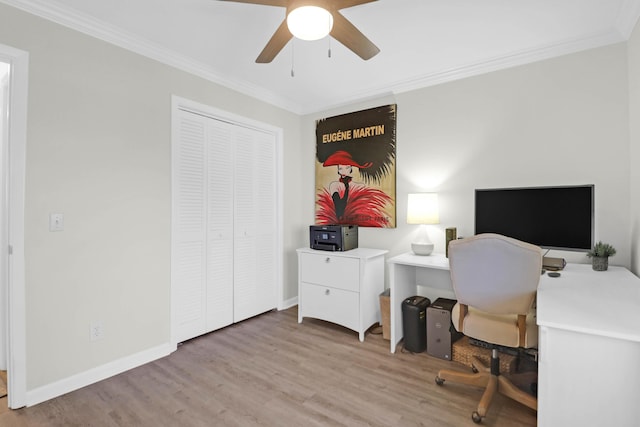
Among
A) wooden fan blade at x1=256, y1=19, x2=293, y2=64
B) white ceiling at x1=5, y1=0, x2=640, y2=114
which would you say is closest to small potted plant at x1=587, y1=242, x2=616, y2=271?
white ceiling at x1=5, y1=0, x2=640, y2=114

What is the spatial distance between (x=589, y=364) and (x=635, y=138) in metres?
1.67

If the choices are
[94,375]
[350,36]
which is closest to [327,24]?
[350,36]

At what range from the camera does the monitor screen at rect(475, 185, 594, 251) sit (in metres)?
2.09

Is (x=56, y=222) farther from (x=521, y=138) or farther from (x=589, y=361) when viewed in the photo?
(x=521, y=138)

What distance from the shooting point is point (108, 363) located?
2.19m

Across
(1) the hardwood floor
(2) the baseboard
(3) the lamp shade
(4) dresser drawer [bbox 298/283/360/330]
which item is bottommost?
(1) the hardwood floor

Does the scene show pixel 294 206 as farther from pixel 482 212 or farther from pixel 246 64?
pixel 482 212

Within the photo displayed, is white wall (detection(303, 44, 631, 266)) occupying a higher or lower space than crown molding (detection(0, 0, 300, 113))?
lower

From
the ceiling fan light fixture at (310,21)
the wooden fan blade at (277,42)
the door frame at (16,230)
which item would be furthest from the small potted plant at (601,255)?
the door frame at (16,230)

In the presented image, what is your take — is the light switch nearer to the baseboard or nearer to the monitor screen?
the baseboard

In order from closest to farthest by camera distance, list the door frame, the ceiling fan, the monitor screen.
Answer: the ceiling fan → the door frame → the monitor screen

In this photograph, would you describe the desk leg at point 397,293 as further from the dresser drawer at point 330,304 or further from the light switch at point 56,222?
the light switch at point 56,222

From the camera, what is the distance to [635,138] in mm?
2020

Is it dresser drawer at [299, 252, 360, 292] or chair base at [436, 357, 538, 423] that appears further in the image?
dresser drawer at [299, 252, 360, 292]
